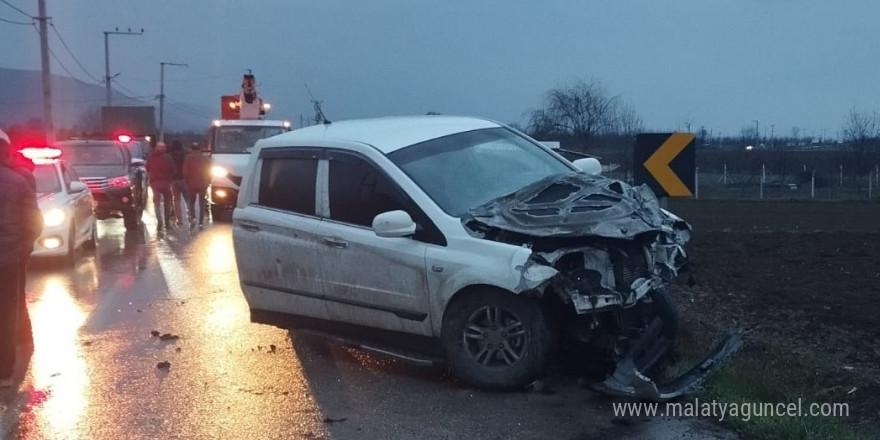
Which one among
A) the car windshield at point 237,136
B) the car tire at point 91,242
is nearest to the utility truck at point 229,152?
the car windshield at point 237,136

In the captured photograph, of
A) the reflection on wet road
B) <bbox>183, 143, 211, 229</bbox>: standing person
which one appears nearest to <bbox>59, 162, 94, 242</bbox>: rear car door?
the reflection on wet road

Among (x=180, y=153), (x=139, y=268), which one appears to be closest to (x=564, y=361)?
(x=139, y=268)

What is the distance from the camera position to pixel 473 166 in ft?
25.3

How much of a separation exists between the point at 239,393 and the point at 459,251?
1825 mm

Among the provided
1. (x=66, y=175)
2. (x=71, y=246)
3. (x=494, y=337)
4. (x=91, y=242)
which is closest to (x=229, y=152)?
(x=91, y=242)

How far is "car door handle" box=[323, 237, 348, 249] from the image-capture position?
7.35 meters

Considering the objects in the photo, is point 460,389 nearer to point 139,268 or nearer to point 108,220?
point 139,268

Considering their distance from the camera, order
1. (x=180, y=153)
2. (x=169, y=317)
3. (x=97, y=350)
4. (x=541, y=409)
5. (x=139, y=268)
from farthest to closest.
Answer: (x=180, y=153) < (x=139, y=268) < (x=169, y=317) < (x=97, y=350) < (x=541, y=409)

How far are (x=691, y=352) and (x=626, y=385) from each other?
149 cm

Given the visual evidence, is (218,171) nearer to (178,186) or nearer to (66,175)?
(178,186)

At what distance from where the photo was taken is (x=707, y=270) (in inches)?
484

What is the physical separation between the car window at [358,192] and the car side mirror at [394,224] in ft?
0.84

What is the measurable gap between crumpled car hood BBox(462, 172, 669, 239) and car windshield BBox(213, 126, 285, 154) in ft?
51.9

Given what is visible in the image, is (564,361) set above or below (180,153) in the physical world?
below
